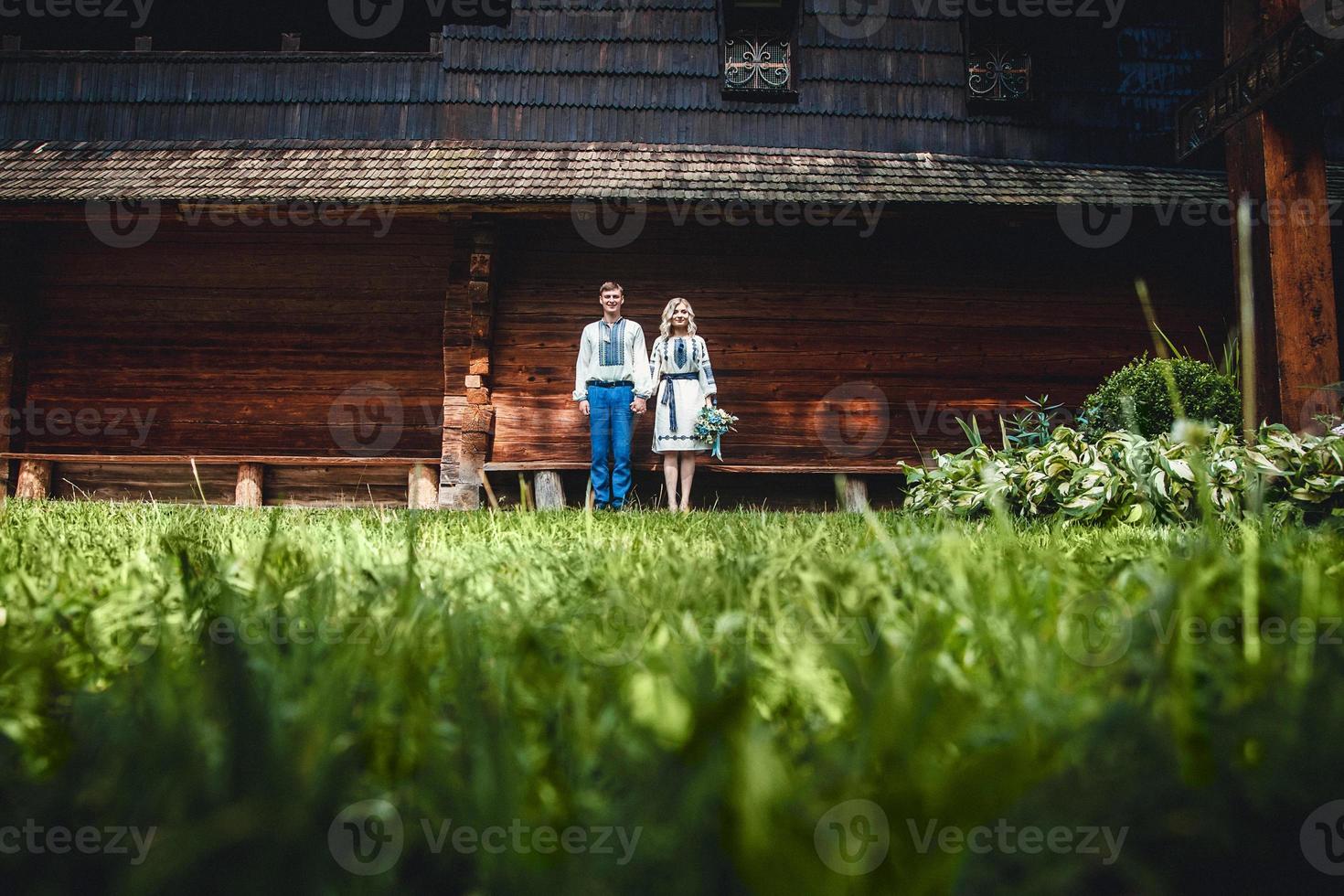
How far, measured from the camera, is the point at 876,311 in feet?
26.2

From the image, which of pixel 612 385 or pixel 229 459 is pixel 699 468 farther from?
pixel 229 459

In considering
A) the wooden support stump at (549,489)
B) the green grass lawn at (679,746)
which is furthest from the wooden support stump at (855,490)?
the green grass lawn at (679,746)

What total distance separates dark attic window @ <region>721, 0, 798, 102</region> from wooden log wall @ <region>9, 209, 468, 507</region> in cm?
360

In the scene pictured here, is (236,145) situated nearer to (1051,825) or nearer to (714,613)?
(714,613)

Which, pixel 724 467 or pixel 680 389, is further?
pixel 724 467

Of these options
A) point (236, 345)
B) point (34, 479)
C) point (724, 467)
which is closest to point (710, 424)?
point (724, 467)

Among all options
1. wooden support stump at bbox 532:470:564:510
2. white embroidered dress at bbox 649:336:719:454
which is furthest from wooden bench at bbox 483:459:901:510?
white embroidered dress at bbox 649:336:719:454

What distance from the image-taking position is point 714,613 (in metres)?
1.17

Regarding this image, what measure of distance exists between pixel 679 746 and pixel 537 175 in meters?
7.21

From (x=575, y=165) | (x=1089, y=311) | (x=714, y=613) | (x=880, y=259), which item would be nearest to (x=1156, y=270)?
(x=1089, y=311)

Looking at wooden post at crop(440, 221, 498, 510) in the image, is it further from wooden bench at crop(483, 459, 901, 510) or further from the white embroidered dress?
the white embroidered dress

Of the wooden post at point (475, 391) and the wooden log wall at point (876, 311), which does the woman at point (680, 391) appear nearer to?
the wooden log wall at point (876, 311)

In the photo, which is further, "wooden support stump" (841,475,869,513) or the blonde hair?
"wooden support stump" (841,475,869,513)

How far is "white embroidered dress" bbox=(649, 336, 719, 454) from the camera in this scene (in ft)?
22.0
